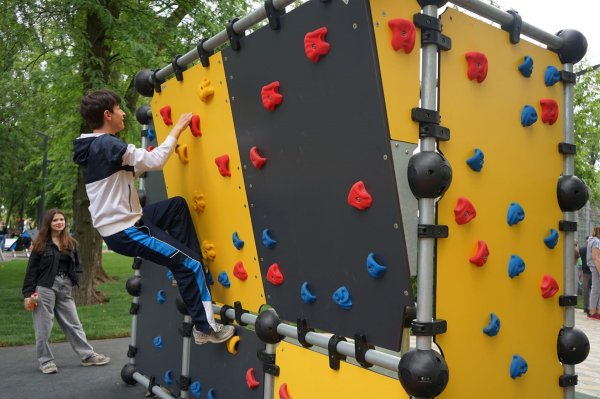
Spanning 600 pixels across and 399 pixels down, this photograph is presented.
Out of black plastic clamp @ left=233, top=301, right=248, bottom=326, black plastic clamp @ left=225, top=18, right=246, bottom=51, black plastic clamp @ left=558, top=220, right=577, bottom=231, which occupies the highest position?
black plastic clamp @ left=225, top=18, right=246, bottom=51

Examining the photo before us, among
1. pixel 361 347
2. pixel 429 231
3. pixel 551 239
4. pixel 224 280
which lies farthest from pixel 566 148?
pixel 224 280

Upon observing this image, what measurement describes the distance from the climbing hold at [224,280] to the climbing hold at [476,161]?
2046 millimetres

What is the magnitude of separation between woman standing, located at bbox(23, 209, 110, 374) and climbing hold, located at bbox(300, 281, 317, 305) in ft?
13.6

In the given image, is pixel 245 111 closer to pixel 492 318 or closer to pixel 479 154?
pixel 479 154

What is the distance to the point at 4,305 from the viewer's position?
11.5 metres

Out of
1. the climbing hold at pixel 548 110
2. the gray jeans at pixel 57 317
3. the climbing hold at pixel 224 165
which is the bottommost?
the gray jeans at pixel 57 317

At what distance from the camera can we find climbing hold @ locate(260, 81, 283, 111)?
334cm

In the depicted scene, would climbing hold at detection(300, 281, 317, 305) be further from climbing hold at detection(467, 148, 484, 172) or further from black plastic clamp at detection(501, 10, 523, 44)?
black plastic clamp at detection(501, 10, 523, 44)

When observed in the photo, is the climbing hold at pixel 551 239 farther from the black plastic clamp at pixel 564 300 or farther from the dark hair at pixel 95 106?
the dark hair at pixel 95 106

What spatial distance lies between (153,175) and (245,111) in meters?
1.88

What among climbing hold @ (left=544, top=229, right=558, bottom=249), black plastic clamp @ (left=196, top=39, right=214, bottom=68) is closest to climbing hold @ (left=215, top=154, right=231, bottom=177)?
black plastic clamp @ (left=196, top=39, right=214, bottom=68)

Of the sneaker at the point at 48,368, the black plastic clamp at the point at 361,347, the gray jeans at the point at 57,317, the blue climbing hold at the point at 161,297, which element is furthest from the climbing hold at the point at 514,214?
the sneaker at the point at 48,368

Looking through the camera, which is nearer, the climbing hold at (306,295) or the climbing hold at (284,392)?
the climbing hold at (306,295)

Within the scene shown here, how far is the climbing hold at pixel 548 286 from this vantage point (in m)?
3.36
